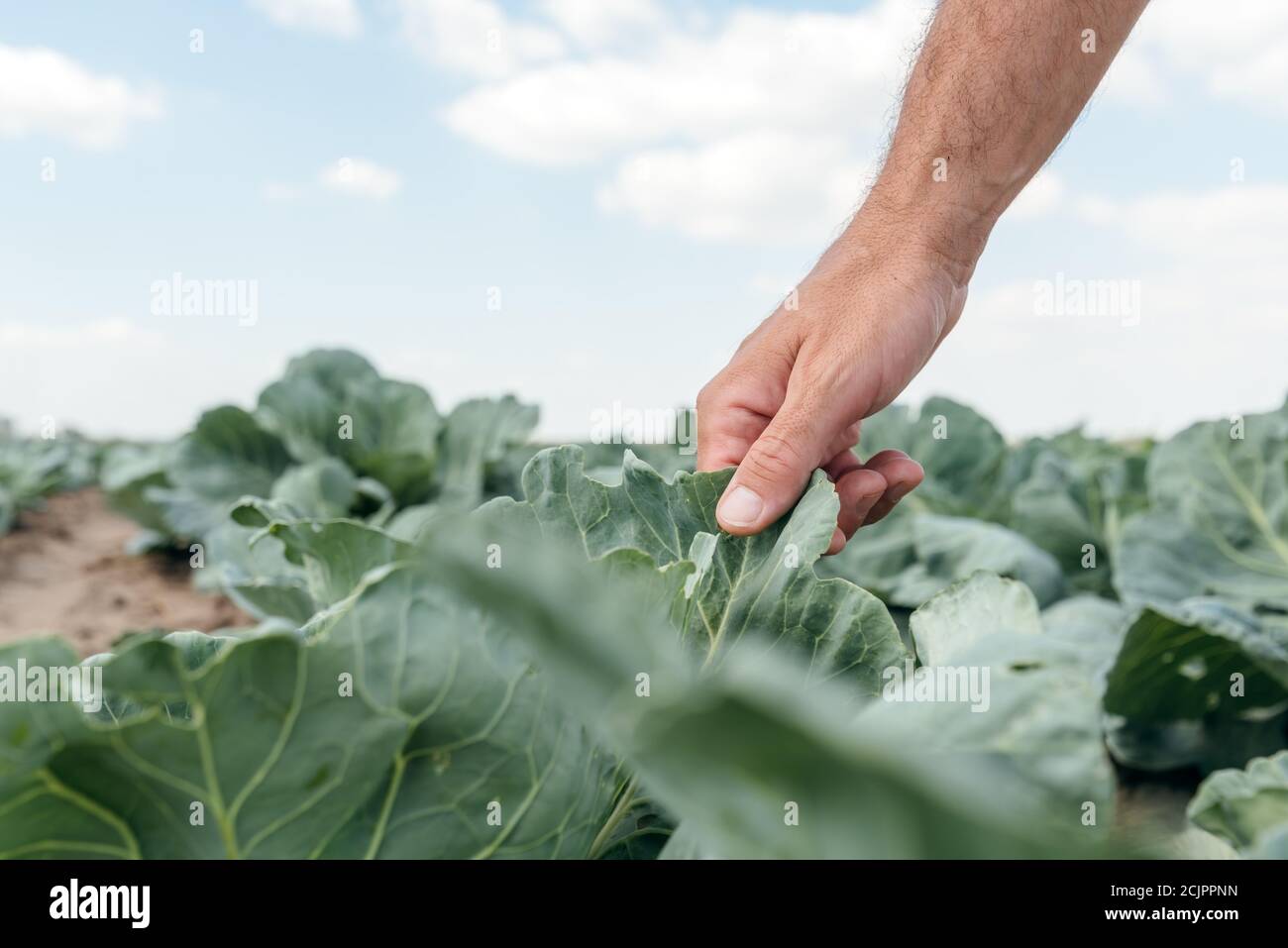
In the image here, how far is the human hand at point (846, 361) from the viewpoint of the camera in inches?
67.6

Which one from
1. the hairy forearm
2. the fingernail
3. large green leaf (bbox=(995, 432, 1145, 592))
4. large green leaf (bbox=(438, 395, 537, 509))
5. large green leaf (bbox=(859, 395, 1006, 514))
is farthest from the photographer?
large green leaf (bbox=(438, 395, 537, 509))

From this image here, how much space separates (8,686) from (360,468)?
181 inches

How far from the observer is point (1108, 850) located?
0.55 m

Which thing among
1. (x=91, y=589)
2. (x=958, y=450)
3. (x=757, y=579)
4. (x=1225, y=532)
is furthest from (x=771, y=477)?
(x=91, y=589)

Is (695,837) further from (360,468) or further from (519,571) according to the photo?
(360,468)

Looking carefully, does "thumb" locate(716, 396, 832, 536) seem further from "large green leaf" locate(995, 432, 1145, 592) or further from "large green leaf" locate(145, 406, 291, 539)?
"large green leaf" locate(145, 406, 291, 539)

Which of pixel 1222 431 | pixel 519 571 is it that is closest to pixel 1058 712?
pixel 519 571

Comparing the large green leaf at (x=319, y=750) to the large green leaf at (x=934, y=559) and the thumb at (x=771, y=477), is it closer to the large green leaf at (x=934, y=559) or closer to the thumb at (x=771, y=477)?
the thumb at (x=771, y=477)

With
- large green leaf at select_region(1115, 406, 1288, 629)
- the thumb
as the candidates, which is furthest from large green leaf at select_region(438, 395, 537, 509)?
the thumb

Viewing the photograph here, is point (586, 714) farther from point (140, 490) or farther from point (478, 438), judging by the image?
point (140, 490)

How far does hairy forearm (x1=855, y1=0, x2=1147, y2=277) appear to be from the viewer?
1.96 meters

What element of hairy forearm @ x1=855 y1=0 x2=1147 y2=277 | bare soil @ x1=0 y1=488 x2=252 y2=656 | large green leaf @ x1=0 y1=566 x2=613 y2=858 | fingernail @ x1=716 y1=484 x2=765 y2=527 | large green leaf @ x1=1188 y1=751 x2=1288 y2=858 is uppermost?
hairy forearm @ x1=855 y1=0 x2=1147 y2=277

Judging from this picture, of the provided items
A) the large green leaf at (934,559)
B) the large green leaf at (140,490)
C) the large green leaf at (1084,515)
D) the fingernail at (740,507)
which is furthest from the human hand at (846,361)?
the large green leaf at (140,490)

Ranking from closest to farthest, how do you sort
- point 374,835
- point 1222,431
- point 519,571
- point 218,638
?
point 519,571
point 374,835
point 218,638
point 1222,431
